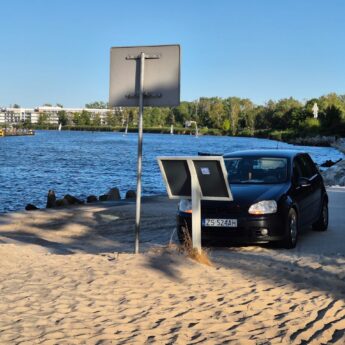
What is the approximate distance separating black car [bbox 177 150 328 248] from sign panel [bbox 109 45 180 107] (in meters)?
2.11

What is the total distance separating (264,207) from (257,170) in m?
1.40

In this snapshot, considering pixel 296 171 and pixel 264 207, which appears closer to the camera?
pixel 264 207

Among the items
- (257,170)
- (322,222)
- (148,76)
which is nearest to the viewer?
(148,76)

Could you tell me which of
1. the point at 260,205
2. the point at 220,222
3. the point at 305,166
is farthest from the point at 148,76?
the point at 305,166

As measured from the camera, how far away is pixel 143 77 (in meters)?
7.91

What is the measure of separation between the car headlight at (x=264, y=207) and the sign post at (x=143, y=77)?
79.1 inches

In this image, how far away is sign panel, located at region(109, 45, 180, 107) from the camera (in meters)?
7.73

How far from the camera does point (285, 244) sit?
931 cm

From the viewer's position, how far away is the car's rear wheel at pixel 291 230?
30.4 feet

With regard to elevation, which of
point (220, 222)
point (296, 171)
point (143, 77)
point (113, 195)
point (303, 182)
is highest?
point (143, 77)

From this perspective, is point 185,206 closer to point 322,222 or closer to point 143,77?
point 143,77

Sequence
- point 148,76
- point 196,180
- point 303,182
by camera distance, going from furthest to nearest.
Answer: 1. point 303,182
2. point 148,76
3. point 196,180

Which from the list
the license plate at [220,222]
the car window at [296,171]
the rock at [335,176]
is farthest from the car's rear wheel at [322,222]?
the rock at [335,176]

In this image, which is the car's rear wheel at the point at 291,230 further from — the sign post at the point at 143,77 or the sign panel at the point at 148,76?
the sign panel at the point at 148,76
